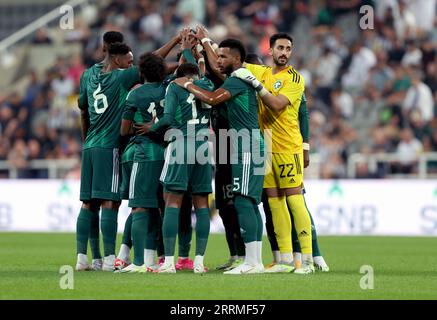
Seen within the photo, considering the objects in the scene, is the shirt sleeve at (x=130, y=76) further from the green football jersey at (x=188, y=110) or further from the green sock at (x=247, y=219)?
the green sock at (x=247, y=219)

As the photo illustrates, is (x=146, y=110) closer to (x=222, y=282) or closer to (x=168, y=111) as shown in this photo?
(x=168, y=111)

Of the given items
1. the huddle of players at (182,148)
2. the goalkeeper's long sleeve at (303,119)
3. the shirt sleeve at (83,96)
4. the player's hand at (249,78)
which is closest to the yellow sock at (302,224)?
the huddle of players at (182,148)

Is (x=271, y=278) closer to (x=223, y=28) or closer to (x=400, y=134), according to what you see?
(x=400, y=134)

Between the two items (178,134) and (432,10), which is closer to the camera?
(178,134)

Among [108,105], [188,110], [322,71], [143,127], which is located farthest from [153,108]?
[322,71]

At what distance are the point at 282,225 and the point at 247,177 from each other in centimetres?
73

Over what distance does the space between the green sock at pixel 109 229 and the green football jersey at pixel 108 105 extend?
29.9 inches

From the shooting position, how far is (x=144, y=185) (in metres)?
11.4

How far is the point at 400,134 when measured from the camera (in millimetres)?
22109

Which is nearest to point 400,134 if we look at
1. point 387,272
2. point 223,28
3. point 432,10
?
point 432,10

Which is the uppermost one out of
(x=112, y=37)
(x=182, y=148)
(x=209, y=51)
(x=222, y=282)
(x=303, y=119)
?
(x=112, y=37)

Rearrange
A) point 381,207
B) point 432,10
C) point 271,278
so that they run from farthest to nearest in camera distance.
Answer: point 432,10
point 381,207
point 271,278

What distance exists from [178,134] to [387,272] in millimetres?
2950

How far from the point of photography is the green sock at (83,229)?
39.2 ft
